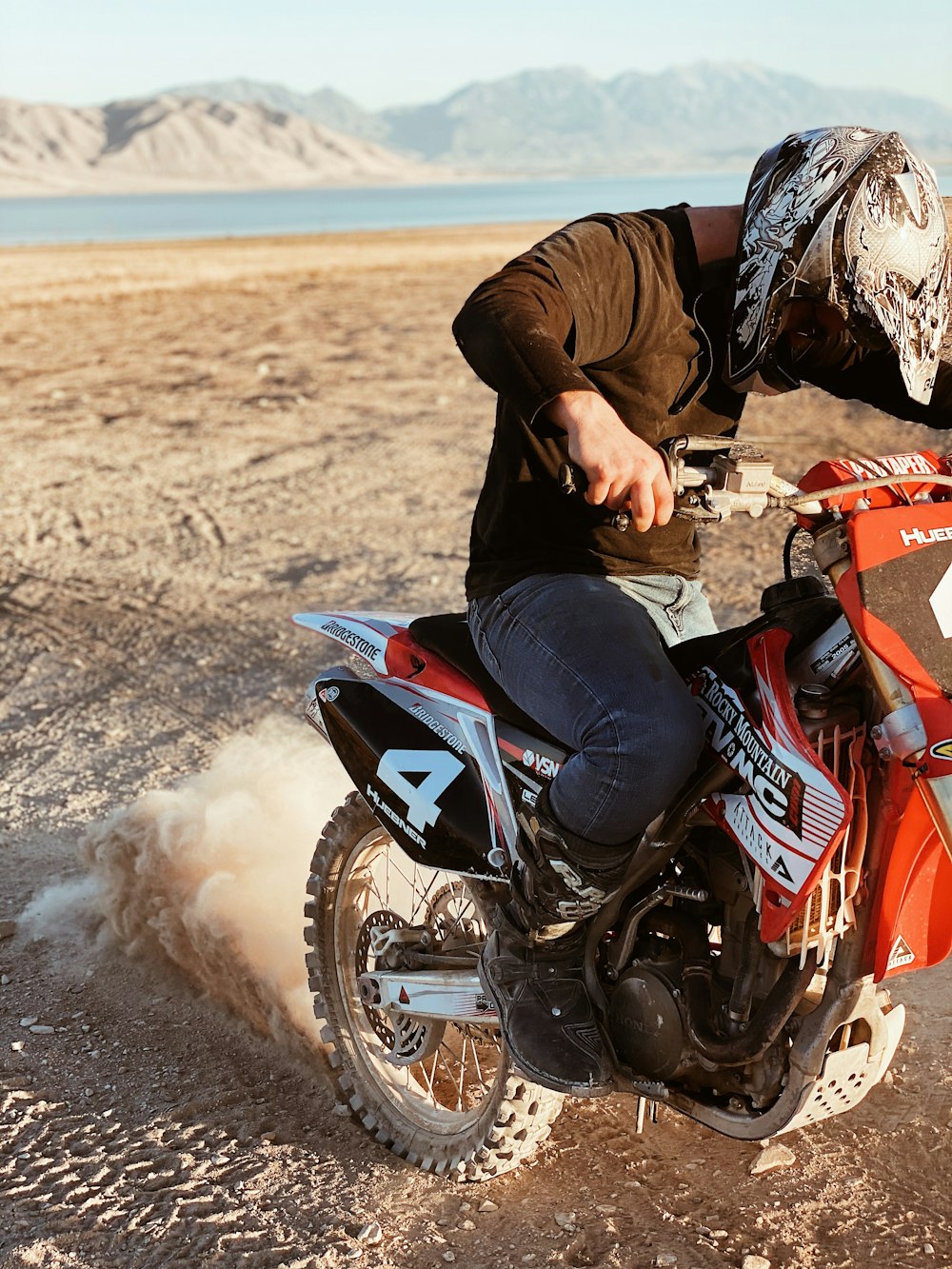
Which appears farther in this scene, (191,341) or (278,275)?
(278,275)

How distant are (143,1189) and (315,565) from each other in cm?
547

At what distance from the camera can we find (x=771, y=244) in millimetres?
2535

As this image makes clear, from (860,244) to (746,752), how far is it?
952mm

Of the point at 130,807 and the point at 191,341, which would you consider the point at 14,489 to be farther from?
the point at 191,341

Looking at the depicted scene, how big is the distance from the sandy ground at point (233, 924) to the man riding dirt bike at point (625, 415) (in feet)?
0.99

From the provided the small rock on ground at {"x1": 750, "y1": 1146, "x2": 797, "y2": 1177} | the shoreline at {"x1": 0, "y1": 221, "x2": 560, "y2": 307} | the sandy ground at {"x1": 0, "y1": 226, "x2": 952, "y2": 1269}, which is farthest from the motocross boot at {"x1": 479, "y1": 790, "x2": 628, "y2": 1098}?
the shoreline at {"x1": 0, "y1": 221, "x2": 560, "y2": 307}

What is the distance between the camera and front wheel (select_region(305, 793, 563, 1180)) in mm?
3488

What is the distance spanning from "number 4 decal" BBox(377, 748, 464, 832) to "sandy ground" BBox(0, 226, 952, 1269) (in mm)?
983

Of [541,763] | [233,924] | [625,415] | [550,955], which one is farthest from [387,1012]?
[625,415]

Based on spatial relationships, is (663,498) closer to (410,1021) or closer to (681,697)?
(681,697)

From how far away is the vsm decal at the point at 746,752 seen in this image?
241cm

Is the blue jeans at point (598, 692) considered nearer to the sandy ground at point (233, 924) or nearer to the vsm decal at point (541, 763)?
the vsm decal at point (541, 763)

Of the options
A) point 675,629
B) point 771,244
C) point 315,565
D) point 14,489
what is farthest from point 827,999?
point 14,489

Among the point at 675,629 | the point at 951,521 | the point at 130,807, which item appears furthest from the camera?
the point at 130,807
